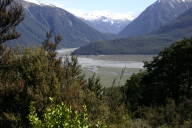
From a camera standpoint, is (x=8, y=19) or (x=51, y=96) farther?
(x=8, y=19)

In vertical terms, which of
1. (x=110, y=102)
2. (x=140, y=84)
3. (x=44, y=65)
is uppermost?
(x=44, y=65)

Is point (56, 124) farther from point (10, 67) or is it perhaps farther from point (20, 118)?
point (10, 67)

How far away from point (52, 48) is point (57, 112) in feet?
70.7

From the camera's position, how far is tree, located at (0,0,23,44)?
82.9 feet

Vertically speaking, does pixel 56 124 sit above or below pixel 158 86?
above

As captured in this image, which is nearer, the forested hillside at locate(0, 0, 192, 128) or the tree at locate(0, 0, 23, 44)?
the forested hillside at locate(0, 0, 192, 128)

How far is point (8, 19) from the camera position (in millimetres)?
25344

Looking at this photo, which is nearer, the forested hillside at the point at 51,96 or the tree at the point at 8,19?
the forested hillside at the point at 51,96

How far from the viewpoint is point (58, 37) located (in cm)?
3434

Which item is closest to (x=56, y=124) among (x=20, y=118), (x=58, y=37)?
(x=20, y=118)

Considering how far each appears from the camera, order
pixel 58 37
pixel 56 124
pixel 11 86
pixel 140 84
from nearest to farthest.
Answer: pixel 56 124, pixel 11 86, pixel 58 37, pixel 140 84

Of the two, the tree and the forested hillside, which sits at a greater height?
the tree

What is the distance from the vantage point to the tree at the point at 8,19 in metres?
25.3

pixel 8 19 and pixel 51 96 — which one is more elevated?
pixel 8 19
